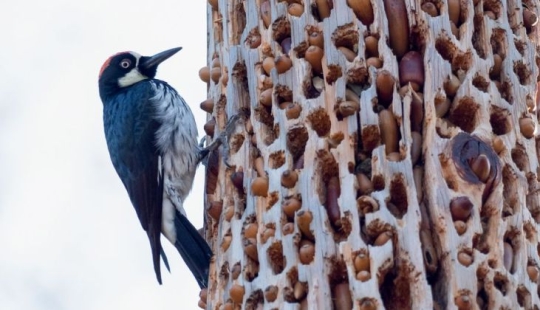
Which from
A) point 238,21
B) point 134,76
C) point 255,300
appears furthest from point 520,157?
point 134,76

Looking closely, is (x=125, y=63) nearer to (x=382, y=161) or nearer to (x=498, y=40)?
(x=498, y=40)

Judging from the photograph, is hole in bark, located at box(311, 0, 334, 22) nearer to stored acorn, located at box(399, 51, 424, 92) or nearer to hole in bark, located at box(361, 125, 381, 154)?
stored acorn, located at box(399, 51, 424, 92)

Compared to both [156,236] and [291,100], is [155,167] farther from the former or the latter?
[291,100]

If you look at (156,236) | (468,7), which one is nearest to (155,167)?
(156,236)

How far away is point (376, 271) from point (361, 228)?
152 mm

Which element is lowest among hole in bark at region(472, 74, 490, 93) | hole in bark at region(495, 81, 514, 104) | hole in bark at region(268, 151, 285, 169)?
hole in bark at region(268, 151, 285, 169)

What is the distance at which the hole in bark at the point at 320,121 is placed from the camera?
2.75 m

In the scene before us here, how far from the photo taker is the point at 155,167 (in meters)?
4.27

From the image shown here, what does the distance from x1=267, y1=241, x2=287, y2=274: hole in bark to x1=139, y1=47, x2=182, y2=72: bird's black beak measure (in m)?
2.30

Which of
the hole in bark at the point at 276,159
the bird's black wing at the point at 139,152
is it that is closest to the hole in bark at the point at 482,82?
the hole in bark at the point at 276,159

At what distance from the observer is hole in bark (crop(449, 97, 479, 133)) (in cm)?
272

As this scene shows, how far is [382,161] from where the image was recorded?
2.54m

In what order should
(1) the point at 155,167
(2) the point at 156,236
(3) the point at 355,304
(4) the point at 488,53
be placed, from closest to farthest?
(3) the point at 355,304, (4) the point at 488,53, (2) the point at 156,236, (1) the point at 155,167

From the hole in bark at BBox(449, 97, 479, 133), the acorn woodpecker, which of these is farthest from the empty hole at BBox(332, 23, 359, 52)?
the acorn woodpecker
